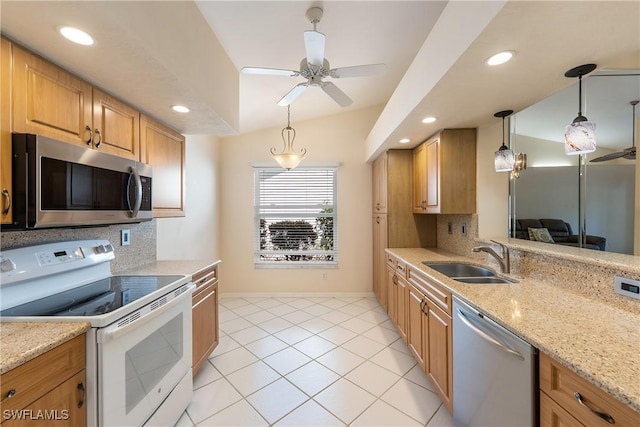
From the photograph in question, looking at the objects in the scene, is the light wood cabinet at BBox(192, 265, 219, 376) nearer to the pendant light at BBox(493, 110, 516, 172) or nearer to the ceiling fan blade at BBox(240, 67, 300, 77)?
the ceiling fan blade at BBox(240, 67, 300, 77)

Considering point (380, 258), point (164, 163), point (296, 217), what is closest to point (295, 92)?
point (164, 163)

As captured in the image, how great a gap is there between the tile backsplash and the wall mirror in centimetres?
339

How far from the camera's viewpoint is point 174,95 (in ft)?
5.74

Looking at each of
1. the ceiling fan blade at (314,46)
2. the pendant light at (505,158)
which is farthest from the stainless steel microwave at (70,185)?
the pendant light at (505,158)

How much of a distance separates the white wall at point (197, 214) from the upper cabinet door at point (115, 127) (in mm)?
1018

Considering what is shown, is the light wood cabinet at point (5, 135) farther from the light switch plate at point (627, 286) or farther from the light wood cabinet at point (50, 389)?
the light switch plate at point (627, 286)

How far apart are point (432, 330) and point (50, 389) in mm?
2092

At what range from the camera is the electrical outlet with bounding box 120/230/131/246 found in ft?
7.04

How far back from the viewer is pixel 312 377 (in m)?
2.23

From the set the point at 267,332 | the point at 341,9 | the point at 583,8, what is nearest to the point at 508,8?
the point at 583,8

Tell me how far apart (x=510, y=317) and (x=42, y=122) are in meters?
2.37

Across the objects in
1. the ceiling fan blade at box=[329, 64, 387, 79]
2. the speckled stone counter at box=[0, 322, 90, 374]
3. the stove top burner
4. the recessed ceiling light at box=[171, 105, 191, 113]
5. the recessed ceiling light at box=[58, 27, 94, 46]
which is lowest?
the speckled stone counter at box=[0, 322, 90, 374]

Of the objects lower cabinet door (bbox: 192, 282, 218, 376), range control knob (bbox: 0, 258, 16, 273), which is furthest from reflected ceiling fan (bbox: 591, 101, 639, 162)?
range control knob (bbox: 0, 258, 16, 273)

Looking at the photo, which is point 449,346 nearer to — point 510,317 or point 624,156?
point 510,317
